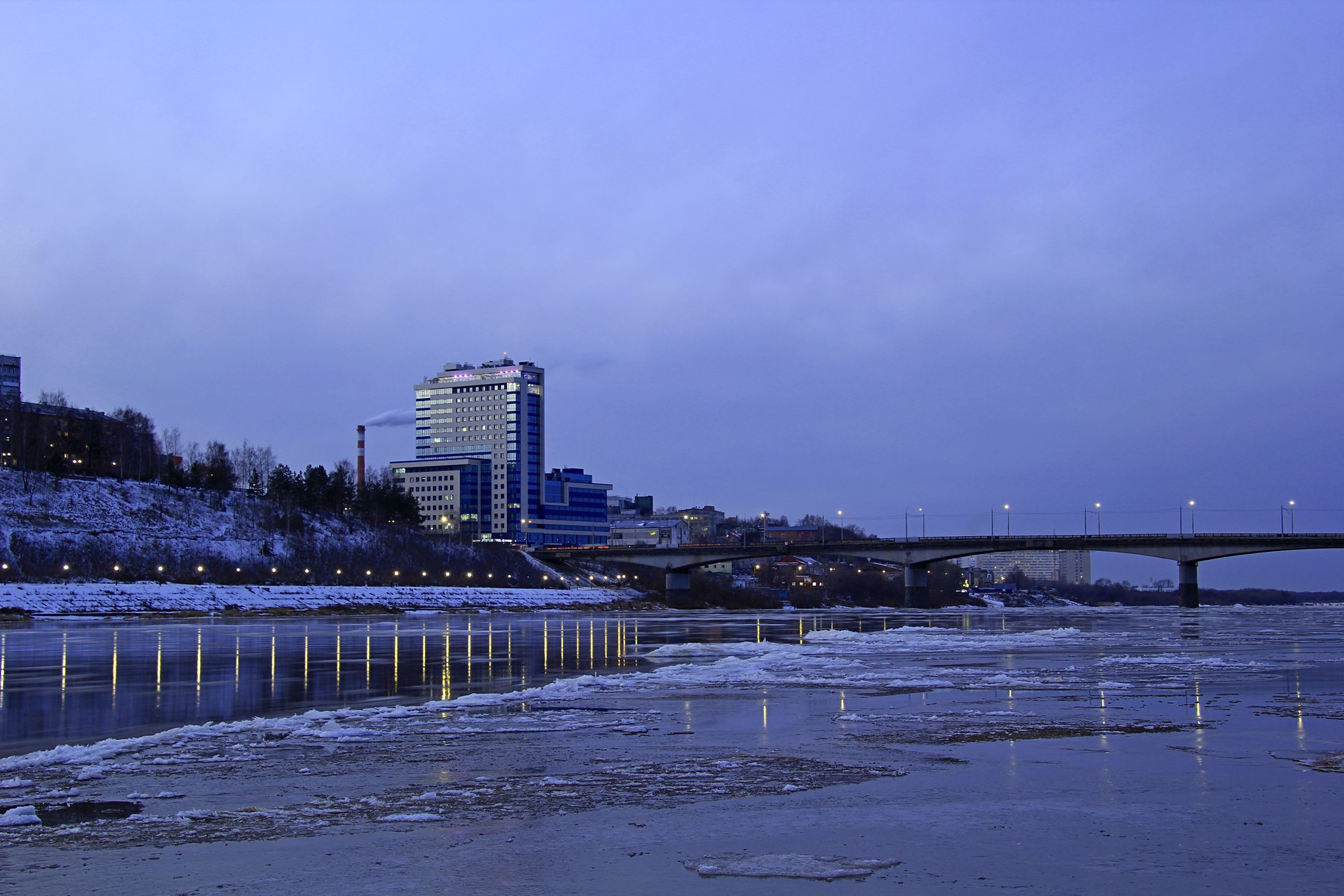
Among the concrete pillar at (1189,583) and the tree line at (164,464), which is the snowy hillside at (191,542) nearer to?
the tree line at (164,464)

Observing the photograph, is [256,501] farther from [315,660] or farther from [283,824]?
[283,824]

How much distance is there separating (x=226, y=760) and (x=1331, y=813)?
1218 cm

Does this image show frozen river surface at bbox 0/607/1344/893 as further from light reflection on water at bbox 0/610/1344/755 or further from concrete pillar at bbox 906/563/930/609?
concrete pillar at bbox 906/563/930/609

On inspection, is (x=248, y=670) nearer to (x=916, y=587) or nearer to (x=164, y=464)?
(x=916, y=587)

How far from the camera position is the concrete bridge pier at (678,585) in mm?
165875

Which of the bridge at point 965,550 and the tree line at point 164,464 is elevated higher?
the tree line at point 164,464

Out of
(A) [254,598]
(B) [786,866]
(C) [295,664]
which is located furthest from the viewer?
(A) [254,598]

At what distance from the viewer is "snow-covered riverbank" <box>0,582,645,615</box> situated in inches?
3496

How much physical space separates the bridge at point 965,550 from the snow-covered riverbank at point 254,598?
15.7 metres

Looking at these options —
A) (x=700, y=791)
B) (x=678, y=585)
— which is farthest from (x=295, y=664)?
(x=678, y=585)

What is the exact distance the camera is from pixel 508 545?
196 meters

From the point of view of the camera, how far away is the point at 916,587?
154m

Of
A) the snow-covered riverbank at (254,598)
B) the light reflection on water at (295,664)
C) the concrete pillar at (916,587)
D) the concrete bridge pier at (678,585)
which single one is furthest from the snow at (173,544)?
the concrete pillar at (916,587)

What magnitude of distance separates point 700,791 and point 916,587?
14704cm
